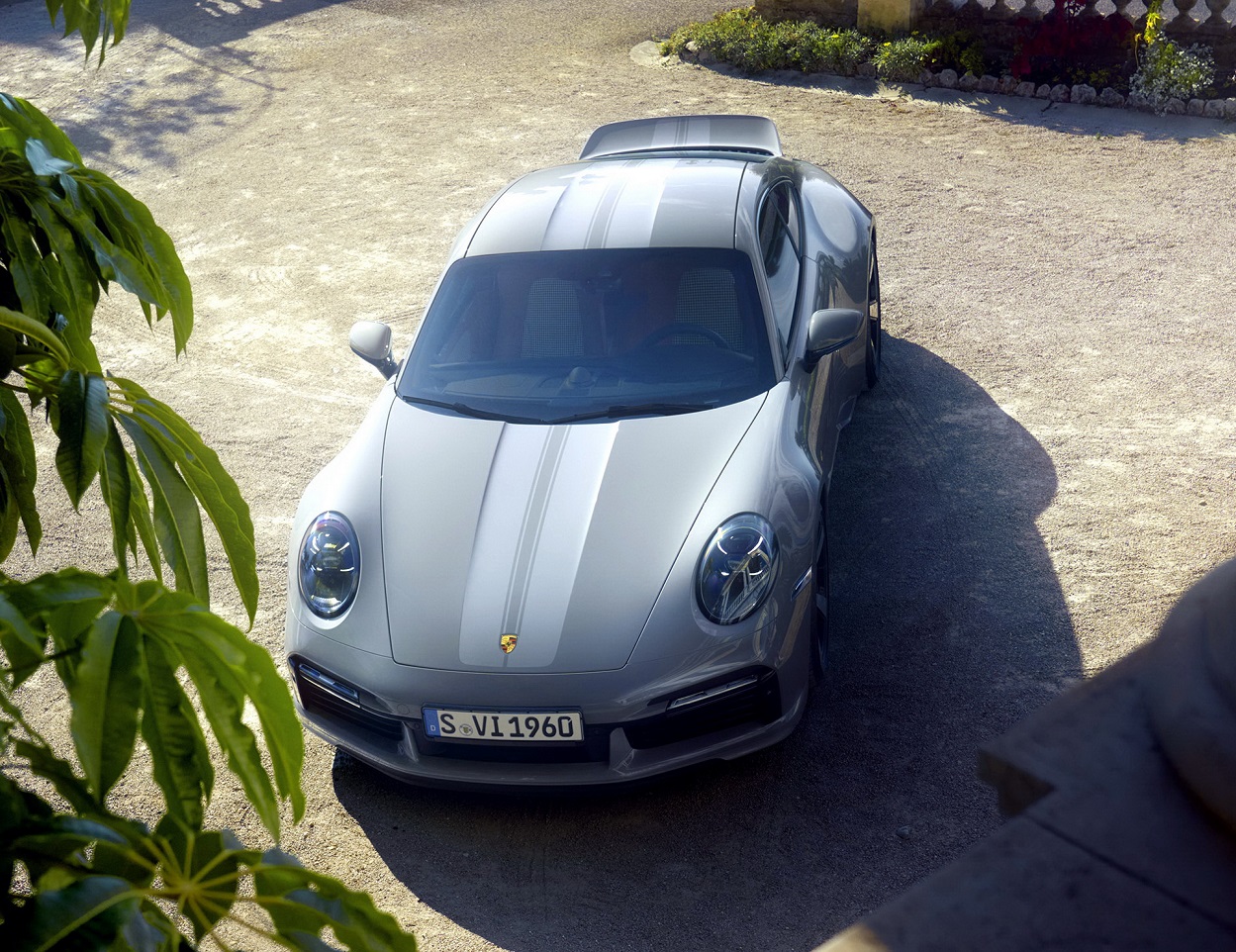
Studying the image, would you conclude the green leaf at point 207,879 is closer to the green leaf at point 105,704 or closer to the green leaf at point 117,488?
the green leaf at point 105,704

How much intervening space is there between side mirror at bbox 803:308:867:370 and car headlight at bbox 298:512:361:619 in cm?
201

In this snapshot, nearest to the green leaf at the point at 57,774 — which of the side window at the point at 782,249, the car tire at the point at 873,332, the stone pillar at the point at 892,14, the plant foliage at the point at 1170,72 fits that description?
the side window at the point at 782,249

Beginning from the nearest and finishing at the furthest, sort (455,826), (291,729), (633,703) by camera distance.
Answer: (291,729) → (633,703) → (455,826)

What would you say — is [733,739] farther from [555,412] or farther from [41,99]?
[41,99]

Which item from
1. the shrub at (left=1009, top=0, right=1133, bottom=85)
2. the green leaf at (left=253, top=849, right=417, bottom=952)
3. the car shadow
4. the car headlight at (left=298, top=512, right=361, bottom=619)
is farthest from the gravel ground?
the green leaf at (left=253, top=849, right=417, bottom=952)

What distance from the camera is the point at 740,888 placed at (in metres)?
3.69

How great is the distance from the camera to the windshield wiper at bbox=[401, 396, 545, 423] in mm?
4523

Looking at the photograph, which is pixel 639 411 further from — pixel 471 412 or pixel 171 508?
pixel 171 508

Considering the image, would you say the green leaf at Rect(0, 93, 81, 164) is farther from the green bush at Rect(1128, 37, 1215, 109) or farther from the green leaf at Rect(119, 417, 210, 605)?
the green bush at Rect(1128, 37, 1215, 109)

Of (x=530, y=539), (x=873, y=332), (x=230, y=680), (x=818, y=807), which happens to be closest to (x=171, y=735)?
(x=230, y=680)

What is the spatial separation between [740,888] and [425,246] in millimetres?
6398

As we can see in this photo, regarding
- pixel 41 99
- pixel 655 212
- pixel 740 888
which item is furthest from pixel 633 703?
pixel 41 99

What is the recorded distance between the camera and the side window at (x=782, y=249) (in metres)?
5.00

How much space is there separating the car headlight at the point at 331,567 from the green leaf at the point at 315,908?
2889 mm
